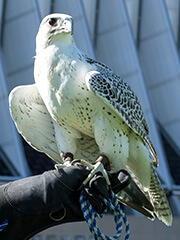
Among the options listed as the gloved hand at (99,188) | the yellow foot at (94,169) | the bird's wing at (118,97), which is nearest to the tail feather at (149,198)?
the bird's wing at (118,97)

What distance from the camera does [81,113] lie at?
25.5 ft

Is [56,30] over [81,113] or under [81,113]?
over

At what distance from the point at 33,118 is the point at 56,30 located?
115cm

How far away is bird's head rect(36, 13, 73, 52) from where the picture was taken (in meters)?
7.95

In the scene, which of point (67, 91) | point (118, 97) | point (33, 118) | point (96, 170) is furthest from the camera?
point (33, 118)

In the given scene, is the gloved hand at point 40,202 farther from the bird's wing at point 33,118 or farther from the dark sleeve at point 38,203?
the bird's wing at point 33,118

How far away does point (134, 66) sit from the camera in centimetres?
2475

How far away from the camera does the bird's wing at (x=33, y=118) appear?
27.5 feet

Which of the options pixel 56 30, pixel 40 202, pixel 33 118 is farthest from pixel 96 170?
pixel 56 30

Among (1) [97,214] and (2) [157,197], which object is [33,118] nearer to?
(2) [157,197]

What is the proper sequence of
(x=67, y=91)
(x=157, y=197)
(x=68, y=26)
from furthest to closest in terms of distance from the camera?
(x=157, y=197), (x=68, y=26), (x=67, y=91)

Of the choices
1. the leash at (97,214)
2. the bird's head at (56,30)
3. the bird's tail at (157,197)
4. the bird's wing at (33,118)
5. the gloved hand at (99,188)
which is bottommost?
the bird's tail at (157,197)

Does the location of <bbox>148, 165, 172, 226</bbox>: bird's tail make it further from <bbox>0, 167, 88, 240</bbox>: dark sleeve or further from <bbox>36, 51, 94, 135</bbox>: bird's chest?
<bbox>0, 167, 88, 240</bbox>: dark sleeve

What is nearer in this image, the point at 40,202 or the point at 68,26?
the point at 40,202
